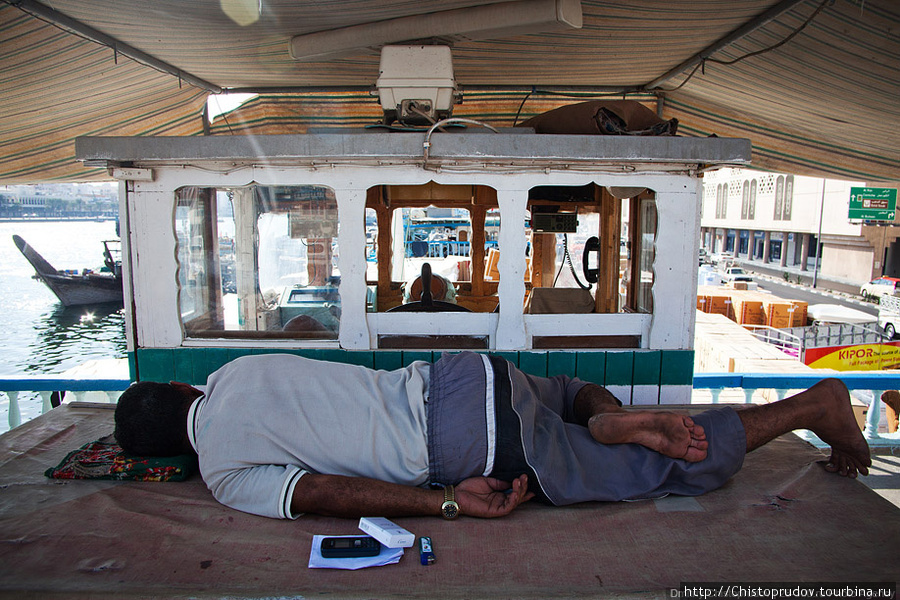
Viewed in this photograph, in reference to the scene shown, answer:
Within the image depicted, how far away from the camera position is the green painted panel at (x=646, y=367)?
3627 millimetres

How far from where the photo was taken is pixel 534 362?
3602 millimetres

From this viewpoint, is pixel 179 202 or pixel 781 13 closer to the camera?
pixel 781 13

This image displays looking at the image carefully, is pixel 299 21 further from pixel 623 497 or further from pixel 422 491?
pixel 623 497

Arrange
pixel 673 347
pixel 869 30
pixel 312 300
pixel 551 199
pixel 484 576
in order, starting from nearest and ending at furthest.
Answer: pixel 484 576 → pixel 869 30 → pixel 673 347 → pixel 312 300 → pixel 551 199

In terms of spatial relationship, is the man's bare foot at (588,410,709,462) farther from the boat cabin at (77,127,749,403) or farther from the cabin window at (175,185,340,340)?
the cabin window at (175,185,340,340)

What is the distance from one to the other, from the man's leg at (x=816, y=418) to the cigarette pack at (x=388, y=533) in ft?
5.32

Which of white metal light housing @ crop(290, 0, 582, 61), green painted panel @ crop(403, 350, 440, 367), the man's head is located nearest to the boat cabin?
green painted panel @ crop(403, 350, 440, 367)

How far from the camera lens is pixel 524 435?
2516mm

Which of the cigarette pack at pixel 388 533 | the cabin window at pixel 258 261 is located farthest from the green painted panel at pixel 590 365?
the cigarette pack at pixel 388 533

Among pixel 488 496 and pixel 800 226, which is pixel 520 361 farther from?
pixel 800 226

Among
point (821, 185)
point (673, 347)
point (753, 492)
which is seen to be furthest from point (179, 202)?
point (821, 185)

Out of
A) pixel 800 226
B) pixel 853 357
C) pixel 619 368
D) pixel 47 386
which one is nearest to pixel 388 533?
pixel 619 368

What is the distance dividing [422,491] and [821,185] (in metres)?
36.2

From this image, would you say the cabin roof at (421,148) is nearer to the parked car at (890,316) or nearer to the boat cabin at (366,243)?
the boat cabin at (366,243)
